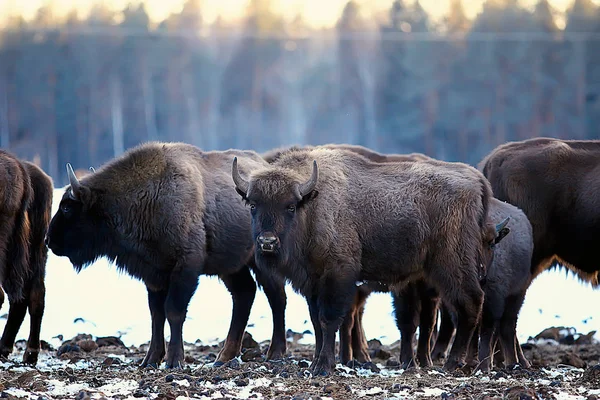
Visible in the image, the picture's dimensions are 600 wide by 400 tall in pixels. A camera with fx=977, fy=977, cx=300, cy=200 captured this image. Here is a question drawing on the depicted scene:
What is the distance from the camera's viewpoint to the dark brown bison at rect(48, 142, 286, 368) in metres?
10.4

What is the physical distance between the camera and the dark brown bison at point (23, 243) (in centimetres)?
1024

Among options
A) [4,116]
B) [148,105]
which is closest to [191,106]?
[148,105]

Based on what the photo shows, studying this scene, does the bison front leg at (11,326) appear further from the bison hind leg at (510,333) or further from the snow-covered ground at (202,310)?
the bison hind leg at (510,333)

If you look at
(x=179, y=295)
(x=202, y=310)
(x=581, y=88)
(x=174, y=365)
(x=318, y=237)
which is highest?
(x=581, y=88)

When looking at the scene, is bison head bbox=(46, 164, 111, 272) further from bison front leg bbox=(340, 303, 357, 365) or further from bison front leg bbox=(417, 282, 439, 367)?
bison front leg bbox=(417, 282, 439, 367)

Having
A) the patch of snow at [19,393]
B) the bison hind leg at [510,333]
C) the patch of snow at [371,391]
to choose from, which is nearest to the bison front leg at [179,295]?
the patch of snow at [19,393]

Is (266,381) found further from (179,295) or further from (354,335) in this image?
(354,335)

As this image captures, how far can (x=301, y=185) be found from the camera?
9.62 meters

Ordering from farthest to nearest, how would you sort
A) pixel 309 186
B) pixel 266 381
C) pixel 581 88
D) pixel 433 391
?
1. pixel 581 88
2. pixel 309 186
3. pixel 266 381
4. pixel 433 391

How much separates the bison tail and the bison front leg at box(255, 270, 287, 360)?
2.75 meters

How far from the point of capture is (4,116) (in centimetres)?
5262

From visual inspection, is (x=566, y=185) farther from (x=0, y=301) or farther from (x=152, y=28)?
(x=152, y=28)

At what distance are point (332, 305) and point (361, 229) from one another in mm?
900

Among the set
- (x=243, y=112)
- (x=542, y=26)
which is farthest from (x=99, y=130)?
(x=542, y=26)
